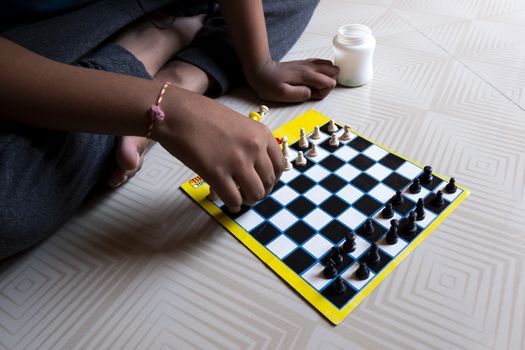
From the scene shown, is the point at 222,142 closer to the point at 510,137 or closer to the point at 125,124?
the point at 125,124

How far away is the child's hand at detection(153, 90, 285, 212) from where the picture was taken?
0.60 meters

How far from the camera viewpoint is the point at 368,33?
3.12 feet

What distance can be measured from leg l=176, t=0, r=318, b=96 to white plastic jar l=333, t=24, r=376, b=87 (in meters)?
0.17

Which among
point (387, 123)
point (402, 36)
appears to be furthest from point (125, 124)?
point (402, 36)

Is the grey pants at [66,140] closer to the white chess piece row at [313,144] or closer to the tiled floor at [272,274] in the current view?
the tiled floor at [272,274]

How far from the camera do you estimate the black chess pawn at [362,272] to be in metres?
0.58

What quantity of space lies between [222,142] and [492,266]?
418 millimetres

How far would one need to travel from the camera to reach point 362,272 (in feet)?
1.90

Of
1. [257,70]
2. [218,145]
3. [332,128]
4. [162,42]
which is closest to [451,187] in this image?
[332,128]

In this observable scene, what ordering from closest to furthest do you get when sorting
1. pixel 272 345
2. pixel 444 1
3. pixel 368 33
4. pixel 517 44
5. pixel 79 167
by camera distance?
1. pixel 272 345
2. pixel 79 167
3. pixel 368 33
4. pixel 517 44
5. pixel 444 1

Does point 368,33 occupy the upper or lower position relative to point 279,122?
upper

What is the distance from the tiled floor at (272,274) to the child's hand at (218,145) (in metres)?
0.11

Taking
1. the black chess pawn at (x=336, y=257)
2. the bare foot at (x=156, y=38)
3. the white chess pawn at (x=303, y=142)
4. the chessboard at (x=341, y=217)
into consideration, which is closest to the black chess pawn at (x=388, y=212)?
the chessboard at (x=341, y=217)

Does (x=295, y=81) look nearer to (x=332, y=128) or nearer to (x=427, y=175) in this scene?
(x=332, y=128)
